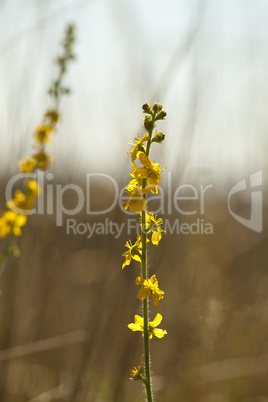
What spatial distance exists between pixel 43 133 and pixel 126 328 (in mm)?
1426

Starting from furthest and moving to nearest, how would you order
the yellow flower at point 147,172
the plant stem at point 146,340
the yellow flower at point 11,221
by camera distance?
the yellow flower at point 11,221
the yellow flower at point 147,172
the plant stem at point 146,340

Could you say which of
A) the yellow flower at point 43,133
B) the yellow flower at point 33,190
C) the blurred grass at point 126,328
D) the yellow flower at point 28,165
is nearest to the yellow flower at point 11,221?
the yellow flower at point 33,190

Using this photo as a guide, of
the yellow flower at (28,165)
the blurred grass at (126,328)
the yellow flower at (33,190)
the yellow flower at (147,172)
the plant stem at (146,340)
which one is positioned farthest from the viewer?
the blurred grass at (126,328)

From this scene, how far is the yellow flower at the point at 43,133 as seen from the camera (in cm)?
189

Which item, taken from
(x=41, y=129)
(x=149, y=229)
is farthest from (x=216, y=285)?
(x=149, y=229)

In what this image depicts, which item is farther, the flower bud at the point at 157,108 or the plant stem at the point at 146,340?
the flower bud at the point at 157,108

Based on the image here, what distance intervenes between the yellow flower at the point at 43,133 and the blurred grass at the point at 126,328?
26.6 inches

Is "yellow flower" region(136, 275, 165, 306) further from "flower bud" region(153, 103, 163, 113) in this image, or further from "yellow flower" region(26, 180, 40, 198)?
"yellow flower" region(26, 180, 40, 198)

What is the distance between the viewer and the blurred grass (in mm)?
2455

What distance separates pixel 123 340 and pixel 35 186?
139 cm

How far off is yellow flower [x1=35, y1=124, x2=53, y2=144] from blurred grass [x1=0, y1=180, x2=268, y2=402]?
675 mm

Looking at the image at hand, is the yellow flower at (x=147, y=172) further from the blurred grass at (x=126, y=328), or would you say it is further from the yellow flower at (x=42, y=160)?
the blurred grass at (x=126, y=328)

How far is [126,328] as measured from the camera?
2.71 m

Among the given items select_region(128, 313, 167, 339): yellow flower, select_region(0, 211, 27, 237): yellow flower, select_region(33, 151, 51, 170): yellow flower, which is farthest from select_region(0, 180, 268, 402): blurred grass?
select_region(128, 313, 167, 339): yellow flower
